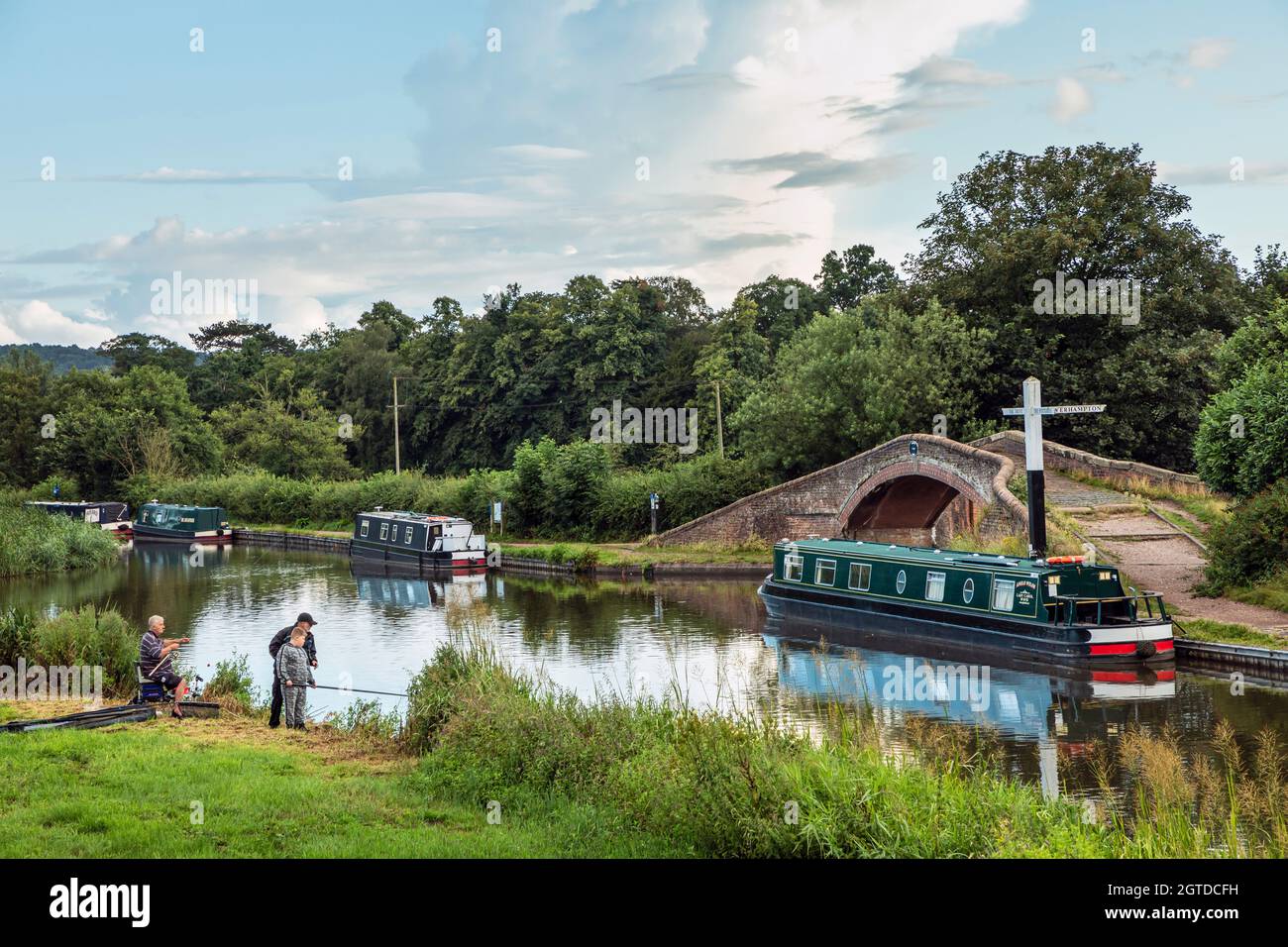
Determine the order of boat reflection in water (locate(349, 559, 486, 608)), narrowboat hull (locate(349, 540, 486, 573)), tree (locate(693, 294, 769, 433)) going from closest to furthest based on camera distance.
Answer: boat reflection in water (locate(349, 559, 486, 608))
narrowboat hull (locate(349, 540, 486, 573))
tree (locate(693, 294, 769, 433))

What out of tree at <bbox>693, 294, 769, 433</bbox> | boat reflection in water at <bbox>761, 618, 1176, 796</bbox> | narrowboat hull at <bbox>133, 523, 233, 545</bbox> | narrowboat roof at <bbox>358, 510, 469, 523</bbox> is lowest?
boat reflection in water at <bbox>761, 618, 1176, 796</bbox>

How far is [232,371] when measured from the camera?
67562 millimetres

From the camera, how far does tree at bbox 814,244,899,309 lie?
181 ft

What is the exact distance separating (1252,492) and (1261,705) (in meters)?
6.57

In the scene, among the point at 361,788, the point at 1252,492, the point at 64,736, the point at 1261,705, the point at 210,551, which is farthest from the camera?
the point at 210,551

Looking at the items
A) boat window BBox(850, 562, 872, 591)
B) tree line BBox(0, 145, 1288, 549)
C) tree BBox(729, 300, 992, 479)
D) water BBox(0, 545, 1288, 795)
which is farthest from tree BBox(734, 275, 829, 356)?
boat window BBox(850, 562, 872, 591)

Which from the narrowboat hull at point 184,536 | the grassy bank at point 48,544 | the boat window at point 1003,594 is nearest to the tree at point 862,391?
the boat window at point 1003,594

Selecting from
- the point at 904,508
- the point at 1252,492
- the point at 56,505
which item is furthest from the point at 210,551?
the point at 1252,492

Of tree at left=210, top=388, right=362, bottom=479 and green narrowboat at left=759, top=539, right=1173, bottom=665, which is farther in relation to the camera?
tree at left=210, top=388, right=362, bottom=479

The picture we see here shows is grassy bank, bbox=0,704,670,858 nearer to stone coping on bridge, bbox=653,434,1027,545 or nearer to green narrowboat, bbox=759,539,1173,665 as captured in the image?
green narrowboat, bbox=759,539,1173,665

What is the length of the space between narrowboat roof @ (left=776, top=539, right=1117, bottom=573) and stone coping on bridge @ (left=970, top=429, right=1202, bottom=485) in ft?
16.9

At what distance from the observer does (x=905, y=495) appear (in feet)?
100.0

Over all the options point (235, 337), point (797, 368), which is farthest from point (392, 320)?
point (797, 368)
